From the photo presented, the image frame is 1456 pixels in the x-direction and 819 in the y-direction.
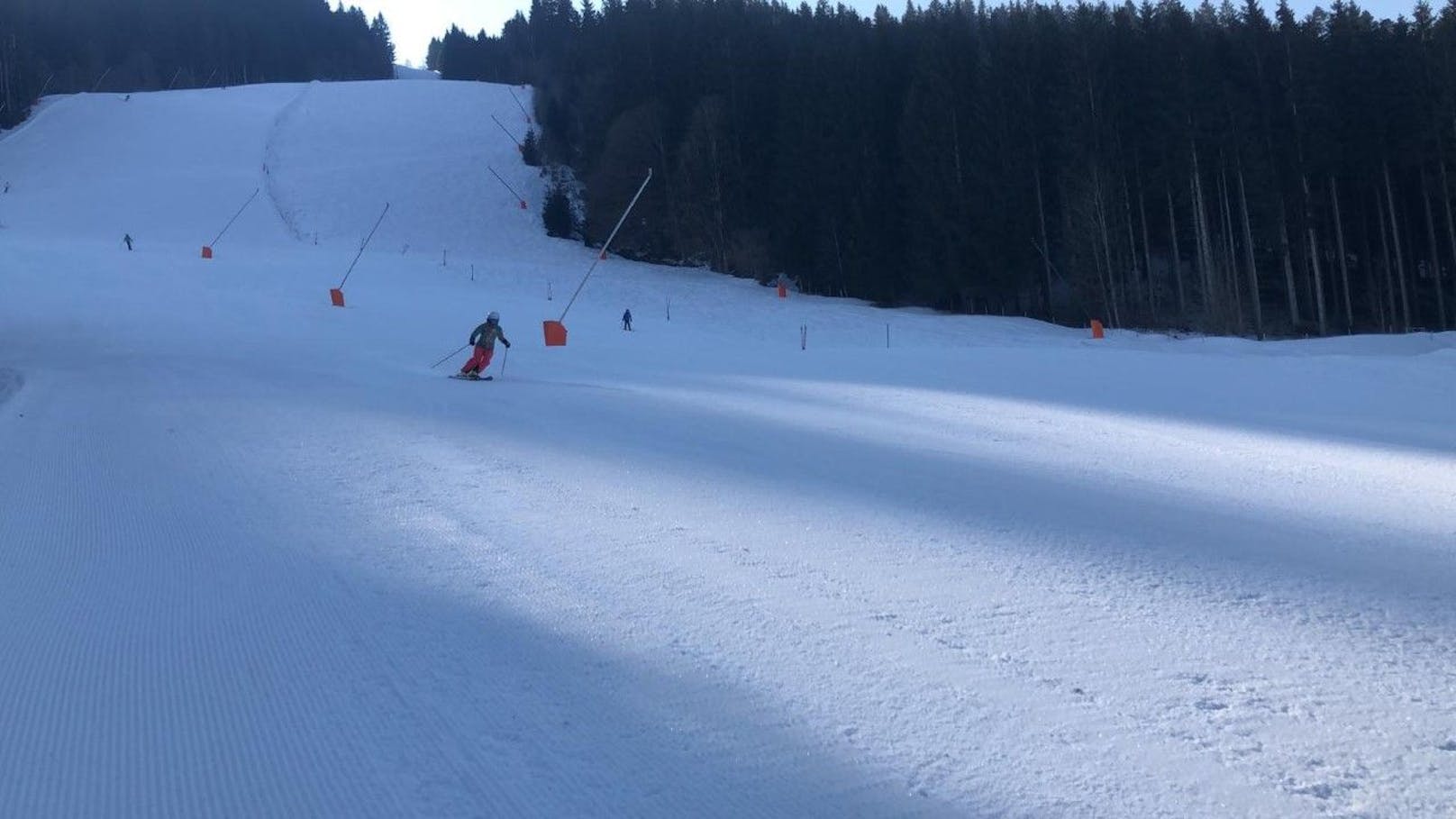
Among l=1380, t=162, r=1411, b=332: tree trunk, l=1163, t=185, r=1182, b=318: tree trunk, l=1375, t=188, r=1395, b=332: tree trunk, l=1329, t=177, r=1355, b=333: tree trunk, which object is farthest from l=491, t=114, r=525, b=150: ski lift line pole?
l=1380, t=162, r=1411, b=332: tree trunk

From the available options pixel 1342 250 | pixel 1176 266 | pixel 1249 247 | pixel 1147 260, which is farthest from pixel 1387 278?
pixel 1147 260

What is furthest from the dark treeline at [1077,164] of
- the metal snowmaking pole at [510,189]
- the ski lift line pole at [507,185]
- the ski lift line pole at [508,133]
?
the ski lift line pole at [508,133]

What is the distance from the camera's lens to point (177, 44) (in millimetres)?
131125

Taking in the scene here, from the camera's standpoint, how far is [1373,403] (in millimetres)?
16609

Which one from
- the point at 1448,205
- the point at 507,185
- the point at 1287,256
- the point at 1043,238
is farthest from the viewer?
the point at 507,185

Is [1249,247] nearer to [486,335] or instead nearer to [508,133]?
[486,335]

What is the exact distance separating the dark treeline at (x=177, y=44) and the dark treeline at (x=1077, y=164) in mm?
61928

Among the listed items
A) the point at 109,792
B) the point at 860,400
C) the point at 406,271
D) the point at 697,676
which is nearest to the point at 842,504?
the point at 697,676

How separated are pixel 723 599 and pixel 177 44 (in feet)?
483

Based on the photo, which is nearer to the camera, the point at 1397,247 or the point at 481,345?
the point at 481,345

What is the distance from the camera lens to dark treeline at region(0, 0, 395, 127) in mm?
102062

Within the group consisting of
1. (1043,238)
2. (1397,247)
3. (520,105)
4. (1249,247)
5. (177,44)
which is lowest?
(1397,247)

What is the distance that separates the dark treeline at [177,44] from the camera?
4018 inches

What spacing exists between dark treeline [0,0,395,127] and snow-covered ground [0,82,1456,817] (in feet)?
305
